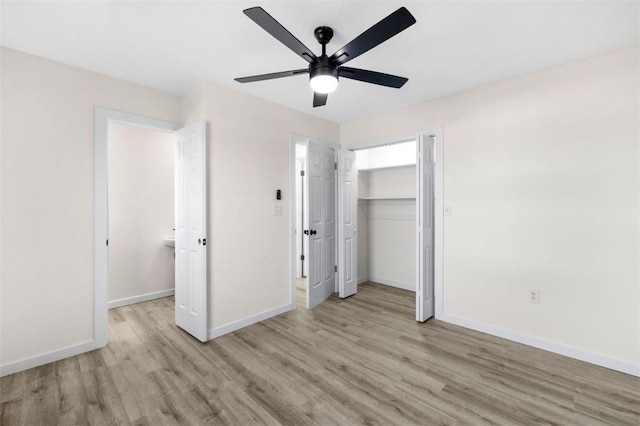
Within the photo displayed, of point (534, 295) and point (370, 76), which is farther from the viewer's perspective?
point (534, 295)

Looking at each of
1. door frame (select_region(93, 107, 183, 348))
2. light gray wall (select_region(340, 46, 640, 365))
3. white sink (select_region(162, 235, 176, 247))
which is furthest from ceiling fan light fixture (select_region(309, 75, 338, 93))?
white sink (select_region(162, 235, 176, 247))

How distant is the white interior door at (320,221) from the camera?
12.2 feet

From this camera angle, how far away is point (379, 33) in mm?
1553

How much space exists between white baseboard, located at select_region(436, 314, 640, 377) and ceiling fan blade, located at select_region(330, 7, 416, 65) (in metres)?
2.86

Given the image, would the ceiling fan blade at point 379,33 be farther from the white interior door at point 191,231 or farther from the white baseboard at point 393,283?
the white baseboard at point 393,283

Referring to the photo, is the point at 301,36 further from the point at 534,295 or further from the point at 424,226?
the point at 534,295

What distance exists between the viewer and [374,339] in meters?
2.86

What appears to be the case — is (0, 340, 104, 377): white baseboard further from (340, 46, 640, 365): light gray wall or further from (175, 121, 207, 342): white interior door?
(340, 46, 640, 365): light gray wall

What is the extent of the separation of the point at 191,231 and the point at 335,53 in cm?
218

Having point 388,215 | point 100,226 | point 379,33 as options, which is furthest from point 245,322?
point 379,33

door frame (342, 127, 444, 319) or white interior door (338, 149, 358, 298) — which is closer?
door frame (342, 127, 444, 319)

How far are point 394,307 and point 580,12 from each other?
3.18 metres

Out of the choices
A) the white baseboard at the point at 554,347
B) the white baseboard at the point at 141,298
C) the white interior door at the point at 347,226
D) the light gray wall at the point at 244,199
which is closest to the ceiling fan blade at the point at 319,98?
the light gray wall at the point at 244,199

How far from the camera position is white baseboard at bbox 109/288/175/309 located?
3719mm
